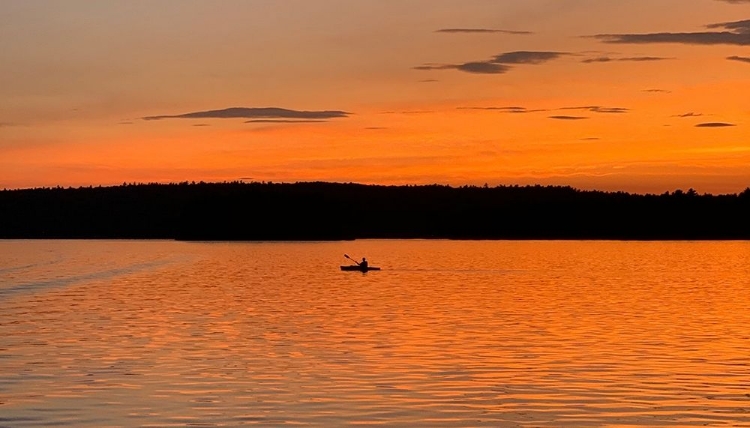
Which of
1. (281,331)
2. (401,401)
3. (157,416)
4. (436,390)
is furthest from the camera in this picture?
(281,331)

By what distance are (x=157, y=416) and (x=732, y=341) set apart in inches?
826

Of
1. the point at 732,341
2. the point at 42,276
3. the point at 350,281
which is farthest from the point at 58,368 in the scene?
the point at 42,276

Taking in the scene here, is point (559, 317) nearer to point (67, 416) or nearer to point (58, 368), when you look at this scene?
point (58, 368)

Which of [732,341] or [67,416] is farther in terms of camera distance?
[732,341]

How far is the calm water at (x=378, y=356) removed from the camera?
24.1 metres

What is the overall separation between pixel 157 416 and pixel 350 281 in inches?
2168

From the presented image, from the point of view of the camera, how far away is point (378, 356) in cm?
3347

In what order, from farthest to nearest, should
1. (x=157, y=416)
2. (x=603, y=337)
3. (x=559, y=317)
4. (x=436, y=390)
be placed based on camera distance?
(x=559, y=317) < (x=603, y=337) < (x=436, y=390) < (x=157, y=416)

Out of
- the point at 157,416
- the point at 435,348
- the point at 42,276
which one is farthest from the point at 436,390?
the point at 42,276

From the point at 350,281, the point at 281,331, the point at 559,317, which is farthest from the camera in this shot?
the point at 350,281

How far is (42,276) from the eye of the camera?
86.6 meters

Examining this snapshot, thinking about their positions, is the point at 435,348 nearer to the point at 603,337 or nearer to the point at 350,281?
the point at 603,337

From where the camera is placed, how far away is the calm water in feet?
79.0

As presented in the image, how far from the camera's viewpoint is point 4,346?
37.3 metres
